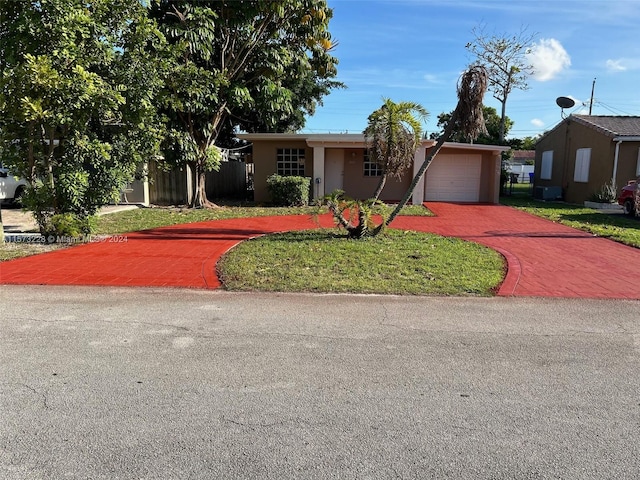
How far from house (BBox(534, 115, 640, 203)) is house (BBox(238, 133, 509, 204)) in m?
4.19

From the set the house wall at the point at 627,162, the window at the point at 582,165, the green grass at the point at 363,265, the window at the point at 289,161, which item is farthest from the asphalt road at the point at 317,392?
the window at the point at 582,165

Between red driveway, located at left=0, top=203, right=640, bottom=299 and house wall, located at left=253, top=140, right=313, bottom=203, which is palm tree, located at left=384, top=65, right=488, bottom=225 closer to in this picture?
red driveway, located at left=0, top=203, right=640, bottom=299

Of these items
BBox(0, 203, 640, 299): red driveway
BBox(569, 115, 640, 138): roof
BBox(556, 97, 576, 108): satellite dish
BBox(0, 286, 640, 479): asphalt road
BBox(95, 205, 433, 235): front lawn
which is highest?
BBox(556, 97, 576, 108): satellite dish

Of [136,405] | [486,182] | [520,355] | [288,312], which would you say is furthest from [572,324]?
[486,182]

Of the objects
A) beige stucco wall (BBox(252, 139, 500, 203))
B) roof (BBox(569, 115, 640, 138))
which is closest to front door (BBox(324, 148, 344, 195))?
beige stucco wall (BBox(252, 139, 500, 203))

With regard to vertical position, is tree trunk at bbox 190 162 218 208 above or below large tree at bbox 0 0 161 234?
below

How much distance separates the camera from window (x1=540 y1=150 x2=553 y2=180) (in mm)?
25125

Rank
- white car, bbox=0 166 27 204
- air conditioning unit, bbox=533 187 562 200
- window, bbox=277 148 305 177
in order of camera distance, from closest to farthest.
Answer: white car, bbox=0 166 27 204 → window, bbox=277 148 305 177 → air conditioning unit, bbox=533 187 562 200

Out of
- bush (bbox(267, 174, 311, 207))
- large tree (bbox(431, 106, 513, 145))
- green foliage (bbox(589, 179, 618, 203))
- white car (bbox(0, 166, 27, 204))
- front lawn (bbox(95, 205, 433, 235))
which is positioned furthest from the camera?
large tree (bbox(431, 106, 513, 145))

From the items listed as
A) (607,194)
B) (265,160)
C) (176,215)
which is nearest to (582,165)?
(607,194)

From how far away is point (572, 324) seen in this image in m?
5.33

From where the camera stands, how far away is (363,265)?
7.96m

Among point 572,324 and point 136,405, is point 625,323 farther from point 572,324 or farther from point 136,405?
point 136,405

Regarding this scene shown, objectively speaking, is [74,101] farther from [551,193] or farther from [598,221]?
[551,193]
